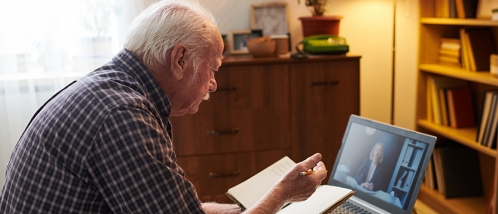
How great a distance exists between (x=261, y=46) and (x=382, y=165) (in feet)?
5.12

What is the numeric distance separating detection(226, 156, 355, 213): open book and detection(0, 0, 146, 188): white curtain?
5.48 feet

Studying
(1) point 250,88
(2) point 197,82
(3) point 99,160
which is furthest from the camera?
(1) point 250,88

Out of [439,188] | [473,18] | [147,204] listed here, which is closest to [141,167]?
[147,204]

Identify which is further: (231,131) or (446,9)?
(446,9)

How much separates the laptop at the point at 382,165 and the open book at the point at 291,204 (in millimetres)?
132

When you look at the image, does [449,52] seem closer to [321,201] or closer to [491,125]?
[491,125]

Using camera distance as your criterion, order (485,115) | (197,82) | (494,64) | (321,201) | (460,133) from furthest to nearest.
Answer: (460,133) < (485,115) < (494,64) < (321,201) < (197,82)

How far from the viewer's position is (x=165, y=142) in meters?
1.27

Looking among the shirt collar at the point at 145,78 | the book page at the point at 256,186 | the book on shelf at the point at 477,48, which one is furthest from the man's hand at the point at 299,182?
the book on shelf at the point at 477,48

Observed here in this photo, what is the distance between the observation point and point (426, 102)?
11.6 feet

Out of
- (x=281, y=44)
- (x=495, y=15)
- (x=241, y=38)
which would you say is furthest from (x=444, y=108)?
(x=241, y=38)

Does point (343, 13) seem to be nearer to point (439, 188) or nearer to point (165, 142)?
point (439, 188)

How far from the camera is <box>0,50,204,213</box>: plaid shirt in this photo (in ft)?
3.92

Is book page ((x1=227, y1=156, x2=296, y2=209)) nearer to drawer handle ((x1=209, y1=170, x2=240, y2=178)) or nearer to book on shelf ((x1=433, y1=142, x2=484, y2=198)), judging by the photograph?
drawer handle ((x1=209, y1=170, x2=240, y2=178))
